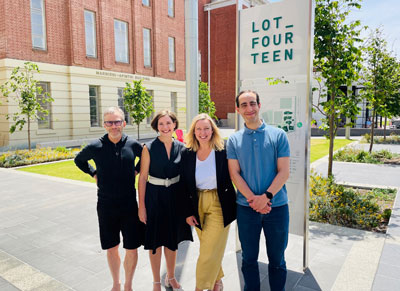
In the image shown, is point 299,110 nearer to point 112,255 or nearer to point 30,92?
point 112,255

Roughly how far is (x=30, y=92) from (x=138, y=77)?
10.9 meters

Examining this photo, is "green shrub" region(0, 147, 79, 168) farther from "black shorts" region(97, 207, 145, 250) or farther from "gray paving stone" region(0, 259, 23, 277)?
"black shorts" region(97, 207, 145, 250)

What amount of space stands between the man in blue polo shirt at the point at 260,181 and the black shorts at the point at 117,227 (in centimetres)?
109

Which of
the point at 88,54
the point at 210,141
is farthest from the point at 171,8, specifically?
the point at 210,141

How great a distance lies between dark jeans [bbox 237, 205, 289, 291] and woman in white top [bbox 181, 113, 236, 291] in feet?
0.61

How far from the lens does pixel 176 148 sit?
3.23 meters

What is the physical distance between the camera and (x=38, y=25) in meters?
18.0

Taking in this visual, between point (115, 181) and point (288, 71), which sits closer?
point (115, 181)

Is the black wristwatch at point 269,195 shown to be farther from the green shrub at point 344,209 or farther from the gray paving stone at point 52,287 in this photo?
the green shrub at point 344,209

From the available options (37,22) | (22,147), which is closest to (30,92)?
(22,147)

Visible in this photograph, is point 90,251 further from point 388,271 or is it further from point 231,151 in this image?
point 388,271

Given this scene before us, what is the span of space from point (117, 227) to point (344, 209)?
3.99 meters

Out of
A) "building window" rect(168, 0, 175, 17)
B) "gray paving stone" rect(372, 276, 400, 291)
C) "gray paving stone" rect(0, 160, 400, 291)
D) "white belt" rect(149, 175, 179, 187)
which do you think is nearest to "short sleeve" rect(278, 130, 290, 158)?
"white belt" rect(149, 175, 179, 187)

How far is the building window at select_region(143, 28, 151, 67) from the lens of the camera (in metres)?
25.1
